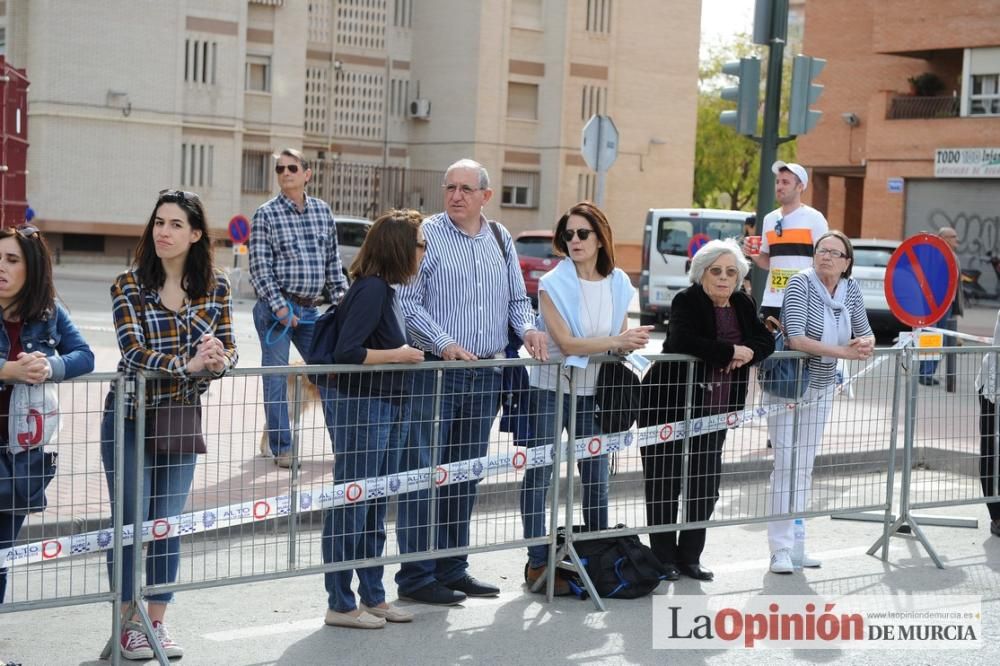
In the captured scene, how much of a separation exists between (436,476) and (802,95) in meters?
6.91

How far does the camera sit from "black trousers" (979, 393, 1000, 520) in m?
8.41

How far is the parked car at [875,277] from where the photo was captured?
22.2 metres

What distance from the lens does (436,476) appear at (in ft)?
20.6

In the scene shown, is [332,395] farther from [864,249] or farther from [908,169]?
[908,169]

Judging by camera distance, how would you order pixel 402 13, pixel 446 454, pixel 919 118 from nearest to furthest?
pixel 446 454 < pixel 919 118 < pixel 402 13

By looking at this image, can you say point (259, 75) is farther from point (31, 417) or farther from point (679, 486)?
point (31, 417)

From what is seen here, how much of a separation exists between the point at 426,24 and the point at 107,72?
429 inches

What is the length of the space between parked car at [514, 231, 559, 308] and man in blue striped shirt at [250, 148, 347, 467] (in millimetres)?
18374

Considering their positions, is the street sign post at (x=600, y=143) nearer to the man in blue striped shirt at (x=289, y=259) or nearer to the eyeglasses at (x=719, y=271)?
the man in blue striped shirt at (x=289, y=259)

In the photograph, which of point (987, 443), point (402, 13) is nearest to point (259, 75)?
point (402, 13)

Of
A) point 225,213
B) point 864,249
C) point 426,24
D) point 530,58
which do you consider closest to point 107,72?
point 225,213

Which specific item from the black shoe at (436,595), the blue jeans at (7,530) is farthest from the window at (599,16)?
the blue jeans at (7,530)

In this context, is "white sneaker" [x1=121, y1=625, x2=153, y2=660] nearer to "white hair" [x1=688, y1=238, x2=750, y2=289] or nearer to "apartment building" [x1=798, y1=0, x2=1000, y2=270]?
"white hair" [x1=688, y1=238, x2=750, y2=289]

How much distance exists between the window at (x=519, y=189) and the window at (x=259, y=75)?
27.6 ft
